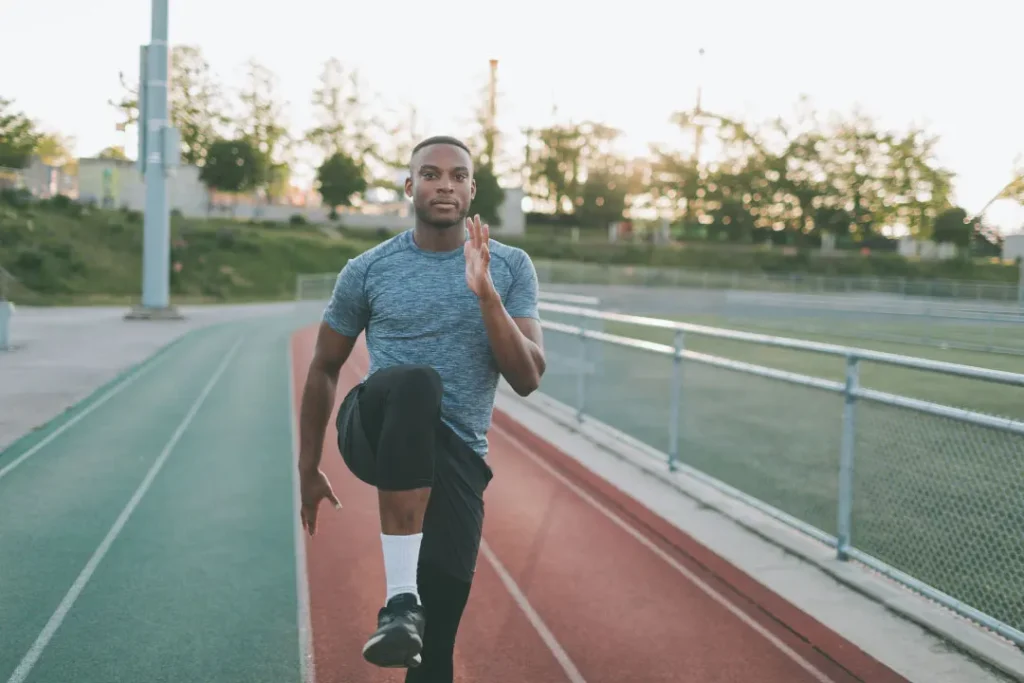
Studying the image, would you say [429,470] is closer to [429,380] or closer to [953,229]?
[429,380]

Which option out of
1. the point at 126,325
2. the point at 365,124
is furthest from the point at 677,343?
the point at 365,124

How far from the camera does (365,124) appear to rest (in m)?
86.9

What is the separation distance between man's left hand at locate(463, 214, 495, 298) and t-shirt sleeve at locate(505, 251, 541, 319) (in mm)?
241

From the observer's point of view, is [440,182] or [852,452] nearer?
[440,182]

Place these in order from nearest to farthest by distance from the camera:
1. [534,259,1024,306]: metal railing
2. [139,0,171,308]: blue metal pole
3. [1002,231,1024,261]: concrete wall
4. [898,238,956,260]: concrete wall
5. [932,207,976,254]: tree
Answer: [1002,231,1024,261]: concrete wall → [139,0,171,308]: blue metal pole → [534,259,1024,306]: metal railing → [932,207,976,254]: tree → [898,238,956,260]: concrete wall

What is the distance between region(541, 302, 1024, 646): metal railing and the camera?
4789mm

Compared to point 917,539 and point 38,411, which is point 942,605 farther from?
point 38,411

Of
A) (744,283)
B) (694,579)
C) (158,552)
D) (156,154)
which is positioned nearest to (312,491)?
(694,579)

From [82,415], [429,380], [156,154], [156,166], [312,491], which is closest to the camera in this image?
[429,380]

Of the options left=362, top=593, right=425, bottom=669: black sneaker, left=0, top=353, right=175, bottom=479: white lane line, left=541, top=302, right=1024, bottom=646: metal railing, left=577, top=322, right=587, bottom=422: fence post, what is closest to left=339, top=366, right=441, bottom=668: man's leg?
left=362, top=593, right=425, bottom=669: black sneaker

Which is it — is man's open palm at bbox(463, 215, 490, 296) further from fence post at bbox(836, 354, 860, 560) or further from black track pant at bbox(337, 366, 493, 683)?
fence post at bbox(836, 354, 860, 560)

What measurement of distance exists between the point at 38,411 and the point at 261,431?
243cm

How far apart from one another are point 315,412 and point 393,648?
2.48 feet

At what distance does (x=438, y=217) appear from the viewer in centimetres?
274
